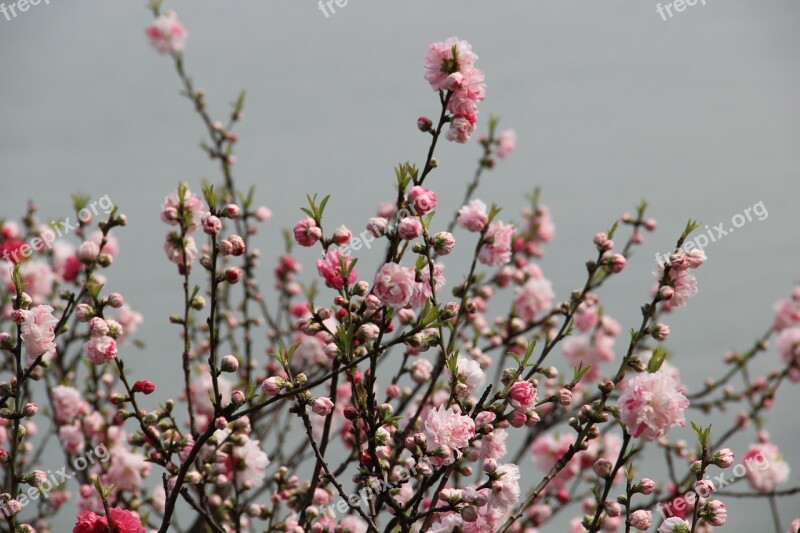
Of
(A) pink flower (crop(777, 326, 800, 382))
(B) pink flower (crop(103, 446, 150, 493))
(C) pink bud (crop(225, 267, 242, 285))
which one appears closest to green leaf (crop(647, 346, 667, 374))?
(C) pink bud (crop(225, 267, 242, 285))

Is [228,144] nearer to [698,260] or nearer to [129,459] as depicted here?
[129,459]

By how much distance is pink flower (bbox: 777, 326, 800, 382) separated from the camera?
2.94 metres

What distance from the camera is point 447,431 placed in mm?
1298

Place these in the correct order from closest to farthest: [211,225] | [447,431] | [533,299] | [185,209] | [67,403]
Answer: [447,431], [211,225], [185,209], [67,403], [533,299]

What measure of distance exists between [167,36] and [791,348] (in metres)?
2.82

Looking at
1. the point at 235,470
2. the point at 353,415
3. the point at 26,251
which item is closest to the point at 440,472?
the point at 353,415

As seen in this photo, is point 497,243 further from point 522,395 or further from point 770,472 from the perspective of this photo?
point 770,472

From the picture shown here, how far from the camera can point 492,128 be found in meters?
2.36

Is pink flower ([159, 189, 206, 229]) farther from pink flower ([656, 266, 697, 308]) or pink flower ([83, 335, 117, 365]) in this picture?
pink flower ([656, 266, 697, 308])

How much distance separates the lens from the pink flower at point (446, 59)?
1486 millimetres

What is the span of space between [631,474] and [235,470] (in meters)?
0.97

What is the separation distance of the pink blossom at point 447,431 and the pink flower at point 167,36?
2227mm

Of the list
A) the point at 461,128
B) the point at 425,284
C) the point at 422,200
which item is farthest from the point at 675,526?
the point at 461,128

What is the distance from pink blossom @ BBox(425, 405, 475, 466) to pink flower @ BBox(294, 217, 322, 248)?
0.41m
